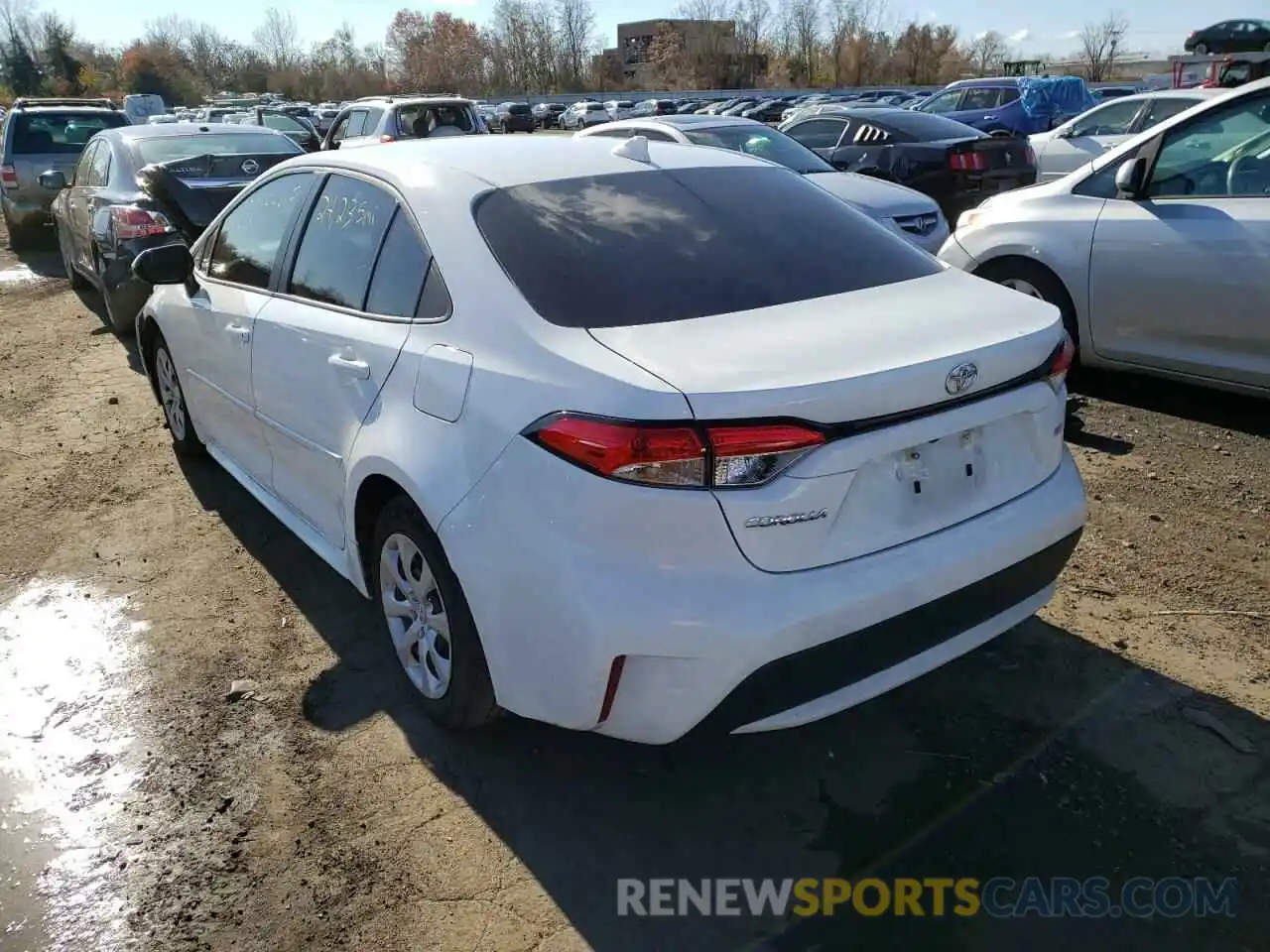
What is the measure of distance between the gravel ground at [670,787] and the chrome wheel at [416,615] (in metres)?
0.21

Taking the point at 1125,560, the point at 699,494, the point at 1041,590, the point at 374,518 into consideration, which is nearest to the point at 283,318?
the point at 374,518

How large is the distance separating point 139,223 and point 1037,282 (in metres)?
6.34

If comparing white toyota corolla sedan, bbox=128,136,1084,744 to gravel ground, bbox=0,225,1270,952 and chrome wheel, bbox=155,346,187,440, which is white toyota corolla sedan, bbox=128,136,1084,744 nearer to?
gravel ground, bbox=0,225,1270,952

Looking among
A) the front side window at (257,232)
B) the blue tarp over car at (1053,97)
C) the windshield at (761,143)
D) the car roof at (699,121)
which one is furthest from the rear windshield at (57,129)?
the blue tarp over car at (1053,97)

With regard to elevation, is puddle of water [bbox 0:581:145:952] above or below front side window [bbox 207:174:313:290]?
below

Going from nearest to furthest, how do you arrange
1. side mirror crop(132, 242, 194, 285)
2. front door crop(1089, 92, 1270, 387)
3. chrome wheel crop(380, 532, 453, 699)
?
1. chrome wheel crop(380, 532, 453, 699)
2. side mirror crop(132, 242, 194, 285)
3. front door crop(1089, 92, 1270, 387)

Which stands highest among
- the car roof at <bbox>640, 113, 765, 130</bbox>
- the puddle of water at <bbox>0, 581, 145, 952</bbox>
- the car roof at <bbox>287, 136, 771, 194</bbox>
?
the car roof at <bbox>287, 136, 771, 194</bbox>

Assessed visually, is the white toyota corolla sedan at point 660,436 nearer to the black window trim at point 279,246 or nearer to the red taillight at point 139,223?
the black window trim at point 279,246

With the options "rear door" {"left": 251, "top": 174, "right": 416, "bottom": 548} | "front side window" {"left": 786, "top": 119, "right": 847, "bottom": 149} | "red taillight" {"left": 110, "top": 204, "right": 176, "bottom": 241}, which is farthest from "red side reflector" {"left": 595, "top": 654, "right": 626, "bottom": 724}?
"front side window" {"left": 786, "top": 119, "right": 847, "bottom": 149}

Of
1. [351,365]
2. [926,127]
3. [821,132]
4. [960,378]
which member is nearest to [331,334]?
[351,365]

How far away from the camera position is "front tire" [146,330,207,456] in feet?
Result: 16.7

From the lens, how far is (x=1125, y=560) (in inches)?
155

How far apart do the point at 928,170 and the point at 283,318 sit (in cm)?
793

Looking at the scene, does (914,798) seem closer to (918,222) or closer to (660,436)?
(660,436)
